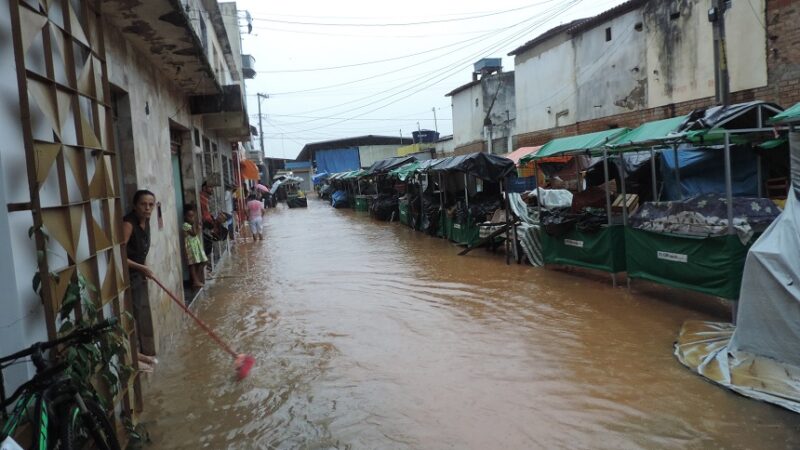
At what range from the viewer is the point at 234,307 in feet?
27.5

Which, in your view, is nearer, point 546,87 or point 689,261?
point 689,261

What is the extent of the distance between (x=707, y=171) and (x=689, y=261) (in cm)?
256

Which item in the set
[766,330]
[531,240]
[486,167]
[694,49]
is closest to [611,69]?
[694,49]

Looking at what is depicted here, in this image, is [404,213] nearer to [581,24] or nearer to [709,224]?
[581,24]

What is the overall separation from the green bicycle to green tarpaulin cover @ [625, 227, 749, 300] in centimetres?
634

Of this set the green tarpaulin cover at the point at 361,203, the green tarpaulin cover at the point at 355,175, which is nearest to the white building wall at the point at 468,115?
Answer: the green tarpaulin cover at the point at 355,175

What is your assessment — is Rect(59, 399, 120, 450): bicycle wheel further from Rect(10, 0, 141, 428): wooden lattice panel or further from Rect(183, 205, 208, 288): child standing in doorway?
Rect(183, 205, 208, 288): child standing in doorway

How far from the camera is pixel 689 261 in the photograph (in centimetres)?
686

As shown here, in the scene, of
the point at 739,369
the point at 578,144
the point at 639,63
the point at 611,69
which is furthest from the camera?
the point at 611,69

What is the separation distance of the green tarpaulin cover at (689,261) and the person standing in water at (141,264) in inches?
245

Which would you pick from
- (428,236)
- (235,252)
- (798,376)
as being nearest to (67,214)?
(798,376)

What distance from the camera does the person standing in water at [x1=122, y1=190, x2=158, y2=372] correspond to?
4953mm

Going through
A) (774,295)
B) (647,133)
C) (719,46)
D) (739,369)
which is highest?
(719,46)

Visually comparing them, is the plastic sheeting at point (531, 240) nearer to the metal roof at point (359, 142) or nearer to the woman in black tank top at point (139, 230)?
the woman in black tank top at point (139, 230)
